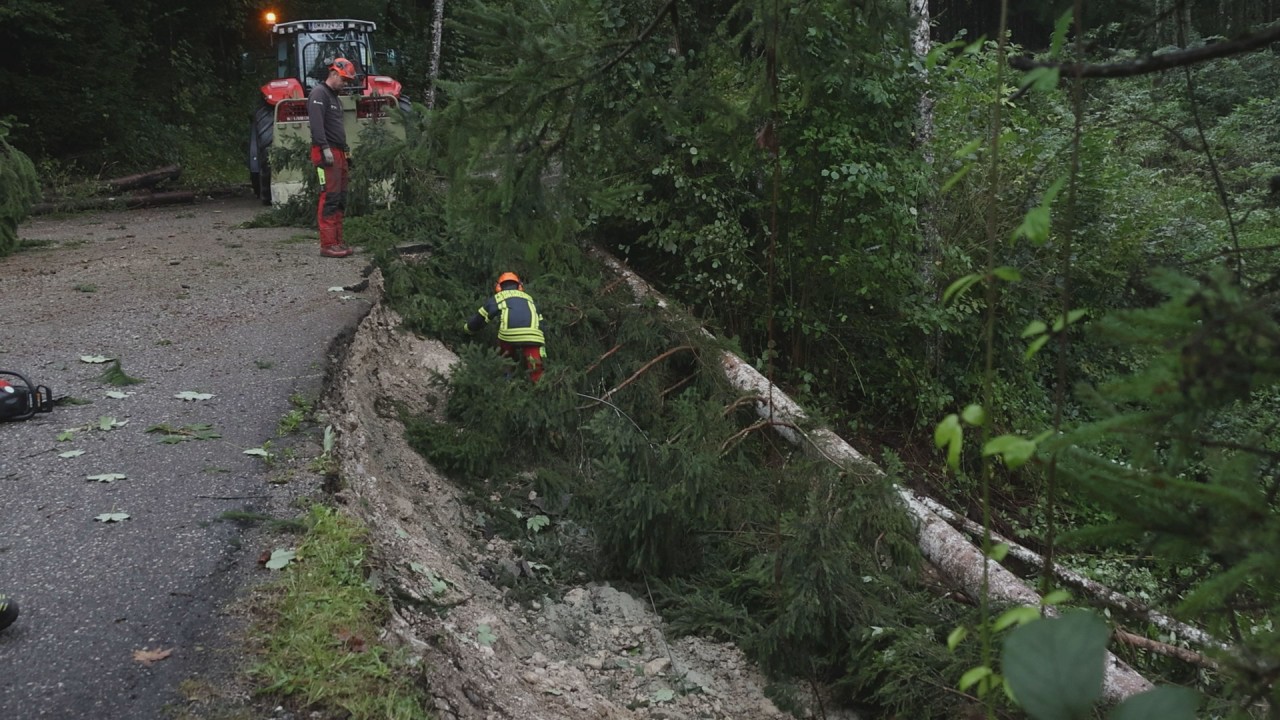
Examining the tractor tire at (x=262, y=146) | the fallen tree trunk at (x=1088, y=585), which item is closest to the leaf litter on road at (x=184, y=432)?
the fallen tree trunk at (x=1088, y=585)

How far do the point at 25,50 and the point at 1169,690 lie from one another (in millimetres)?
20403

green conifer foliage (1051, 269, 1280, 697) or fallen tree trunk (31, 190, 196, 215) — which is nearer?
green conifer foliage (1051, 269, 1280, 697)

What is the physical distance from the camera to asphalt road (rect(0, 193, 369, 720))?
3.11 meters

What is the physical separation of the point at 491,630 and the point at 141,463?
201 centimetres

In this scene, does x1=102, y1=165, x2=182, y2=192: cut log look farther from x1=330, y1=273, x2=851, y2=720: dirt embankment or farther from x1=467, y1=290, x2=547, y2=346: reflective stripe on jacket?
x1=330, y1=273, x2=851, y2=720: dirt embankment

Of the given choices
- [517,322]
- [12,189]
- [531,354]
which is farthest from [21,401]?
[12,189]

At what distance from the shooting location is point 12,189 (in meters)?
10.5

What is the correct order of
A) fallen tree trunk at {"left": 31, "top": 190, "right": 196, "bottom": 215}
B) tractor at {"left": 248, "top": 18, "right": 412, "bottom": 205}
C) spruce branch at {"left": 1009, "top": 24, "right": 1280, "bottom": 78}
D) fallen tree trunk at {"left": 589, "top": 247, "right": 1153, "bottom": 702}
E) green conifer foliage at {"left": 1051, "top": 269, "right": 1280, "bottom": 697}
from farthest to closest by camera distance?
fallen tree trunk at {"left": 31, "top": 190, "right": 196, "bottom": 215} < tractor at {"left": 248, "top": 18, "right": 412, "bottom": 205} < fallen tree trunk at {"left": 589, "top": 247, "right": 1153, "bottom": 702} < spruce branch at {"left": 1009, "top": 24, "right": 1280, "bottom": 78} < green conifer foliage at {"left": 1051, "top": 269, "right": 1280, "bottom": 697}

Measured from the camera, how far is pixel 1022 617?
1.60 meters

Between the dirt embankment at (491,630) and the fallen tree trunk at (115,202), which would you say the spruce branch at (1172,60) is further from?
the fallen tree trunk at (115,202)

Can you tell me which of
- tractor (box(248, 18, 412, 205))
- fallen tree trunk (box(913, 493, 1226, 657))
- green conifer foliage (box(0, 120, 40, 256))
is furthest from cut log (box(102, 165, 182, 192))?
fallen tree trunk (box(913, 493, 1226, 657))

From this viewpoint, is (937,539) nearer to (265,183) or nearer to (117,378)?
(117,378)

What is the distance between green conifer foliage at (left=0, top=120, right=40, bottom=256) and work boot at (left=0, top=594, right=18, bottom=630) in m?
9.17

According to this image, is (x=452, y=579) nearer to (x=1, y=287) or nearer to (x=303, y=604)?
(x=303, y=604)
